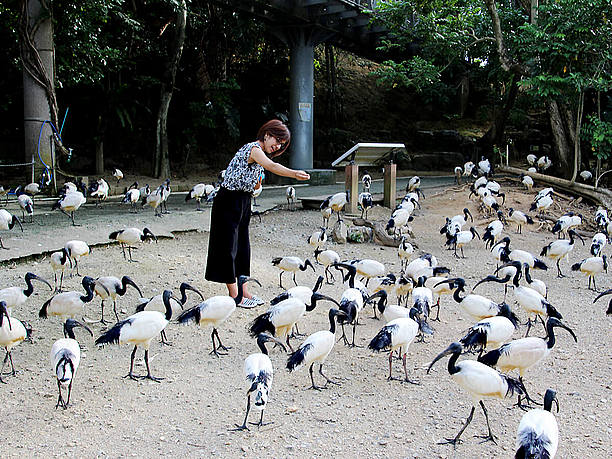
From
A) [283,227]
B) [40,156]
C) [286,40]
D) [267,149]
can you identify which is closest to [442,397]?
[267,149]

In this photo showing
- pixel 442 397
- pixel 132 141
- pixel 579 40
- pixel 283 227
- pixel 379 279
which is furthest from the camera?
pixel 132 141

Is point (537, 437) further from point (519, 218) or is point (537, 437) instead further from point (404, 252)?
point (519, 218)

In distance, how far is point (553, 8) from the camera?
14.3m

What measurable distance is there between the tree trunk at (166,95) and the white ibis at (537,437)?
15232 millimetres

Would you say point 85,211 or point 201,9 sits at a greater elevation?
point 201,9

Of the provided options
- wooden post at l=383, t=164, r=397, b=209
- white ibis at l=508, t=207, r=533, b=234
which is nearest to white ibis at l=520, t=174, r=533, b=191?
white ibis at l=508, t=207, r=533, b=234

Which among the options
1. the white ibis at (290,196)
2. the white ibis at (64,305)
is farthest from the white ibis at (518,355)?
the white ibis at (290,196)

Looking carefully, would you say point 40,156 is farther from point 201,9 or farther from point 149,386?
point 149,386

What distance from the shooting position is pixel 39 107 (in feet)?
43.5

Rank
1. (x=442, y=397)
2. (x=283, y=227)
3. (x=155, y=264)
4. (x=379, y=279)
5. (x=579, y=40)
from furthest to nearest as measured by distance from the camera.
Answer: (x=579, y=40) < (x=283, y=227) < (x=155, y=264) < (x=379, y=279) < (x=442, y=397)

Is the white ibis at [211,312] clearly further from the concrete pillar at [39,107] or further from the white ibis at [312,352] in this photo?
the concrete pillar at [39,107]

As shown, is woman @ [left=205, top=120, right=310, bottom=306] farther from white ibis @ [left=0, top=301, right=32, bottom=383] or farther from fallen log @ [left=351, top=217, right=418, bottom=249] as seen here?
fallen log @ [left=351, top=217, right=418, bottom=249]

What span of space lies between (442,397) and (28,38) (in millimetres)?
11905

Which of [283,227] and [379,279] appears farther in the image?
[283,227]
